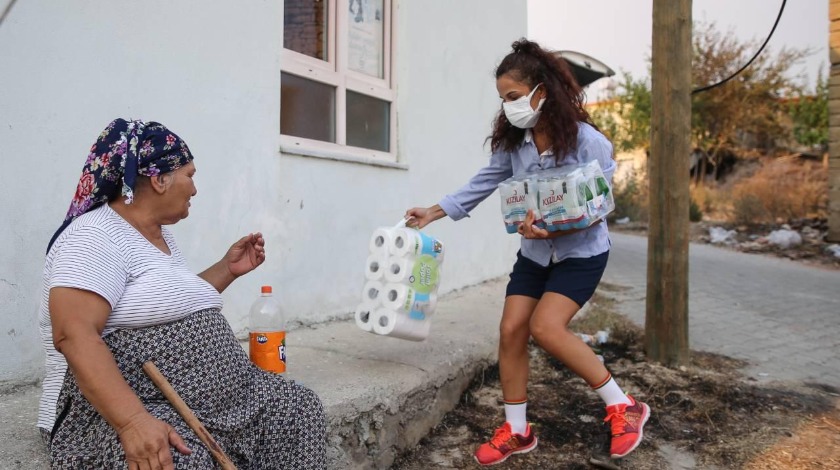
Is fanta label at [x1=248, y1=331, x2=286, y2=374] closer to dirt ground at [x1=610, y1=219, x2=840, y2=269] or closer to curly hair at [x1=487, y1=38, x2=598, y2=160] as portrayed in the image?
curly hair at [x1=487, y1=38, x2=598, y2=160]


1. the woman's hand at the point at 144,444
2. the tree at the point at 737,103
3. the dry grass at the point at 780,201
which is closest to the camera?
the woman's hand at the point at 144,444

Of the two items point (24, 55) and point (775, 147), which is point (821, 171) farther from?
point (24, 55)

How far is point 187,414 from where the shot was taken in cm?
180

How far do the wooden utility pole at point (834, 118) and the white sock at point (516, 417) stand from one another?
9852mm

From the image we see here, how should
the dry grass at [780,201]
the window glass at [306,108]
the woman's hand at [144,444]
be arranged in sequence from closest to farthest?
the woman's hand at [144,444] < the window glass at [306,108] < the dry grass at [780,201]

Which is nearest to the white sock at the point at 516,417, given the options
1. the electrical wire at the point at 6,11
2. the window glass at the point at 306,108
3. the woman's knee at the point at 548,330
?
the woman's knee at the point at 548,330

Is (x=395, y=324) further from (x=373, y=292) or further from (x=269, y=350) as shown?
(x=269, y=350)

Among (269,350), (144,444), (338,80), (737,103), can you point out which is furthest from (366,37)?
(737,103)

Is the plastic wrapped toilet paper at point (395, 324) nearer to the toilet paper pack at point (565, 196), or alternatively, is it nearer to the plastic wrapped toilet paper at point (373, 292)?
the plastic wrapped toilet paper at point (373, 292)

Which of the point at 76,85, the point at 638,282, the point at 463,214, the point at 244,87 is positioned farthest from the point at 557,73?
the point at 638,282

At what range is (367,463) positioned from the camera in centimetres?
283

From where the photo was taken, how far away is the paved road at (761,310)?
4.64 meters

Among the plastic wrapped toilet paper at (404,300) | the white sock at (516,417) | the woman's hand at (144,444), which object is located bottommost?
the white sock at (516,417)

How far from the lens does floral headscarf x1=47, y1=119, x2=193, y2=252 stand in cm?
189
